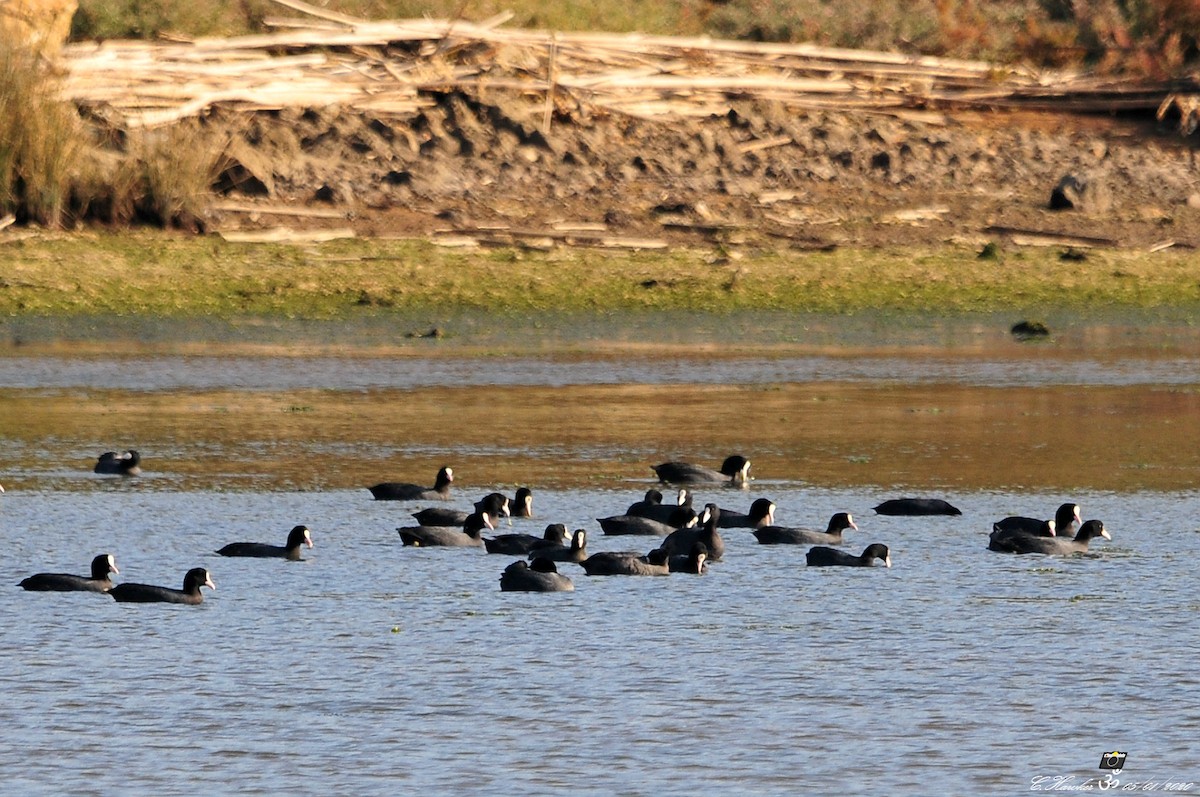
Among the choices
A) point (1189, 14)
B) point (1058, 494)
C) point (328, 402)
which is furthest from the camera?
point (1189, 14)

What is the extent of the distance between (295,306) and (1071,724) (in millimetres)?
14871

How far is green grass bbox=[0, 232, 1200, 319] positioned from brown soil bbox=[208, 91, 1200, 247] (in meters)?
1.06

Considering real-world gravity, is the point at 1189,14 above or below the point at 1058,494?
above

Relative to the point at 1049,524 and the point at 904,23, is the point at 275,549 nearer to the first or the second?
the point at 1049,524

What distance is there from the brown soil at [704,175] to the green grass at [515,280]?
3.49 ft

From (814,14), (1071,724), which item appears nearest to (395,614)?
(1071,724)

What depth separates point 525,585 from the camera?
11.9 metres

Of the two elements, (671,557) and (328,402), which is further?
(328,402)

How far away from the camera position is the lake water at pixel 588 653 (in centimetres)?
873

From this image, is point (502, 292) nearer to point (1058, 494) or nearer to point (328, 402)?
point (328, 402)

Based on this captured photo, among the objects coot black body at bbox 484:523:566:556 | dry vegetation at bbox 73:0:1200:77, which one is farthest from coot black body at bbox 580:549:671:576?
dry vegetation at bbox 73:0:1200:77

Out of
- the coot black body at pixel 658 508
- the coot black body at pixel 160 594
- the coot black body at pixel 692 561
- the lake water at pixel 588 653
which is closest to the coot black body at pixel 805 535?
the lake water at pixel 588 653

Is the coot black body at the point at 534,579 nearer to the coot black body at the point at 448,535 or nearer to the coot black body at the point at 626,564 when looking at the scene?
the coot black body at the point at 626,564

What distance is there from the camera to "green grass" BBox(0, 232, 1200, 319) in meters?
23.3
